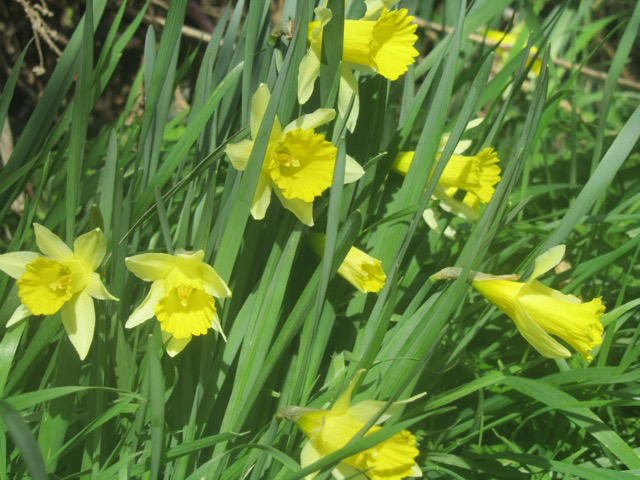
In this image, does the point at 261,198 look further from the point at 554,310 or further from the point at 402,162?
the point at 554,310

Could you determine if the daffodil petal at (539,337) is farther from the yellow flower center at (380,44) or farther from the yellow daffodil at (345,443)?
the yellow flower center at (380,44)

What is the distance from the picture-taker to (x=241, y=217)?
3.57ft

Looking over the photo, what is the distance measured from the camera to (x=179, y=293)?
3.42 feet

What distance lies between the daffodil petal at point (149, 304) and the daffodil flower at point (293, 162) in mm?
187

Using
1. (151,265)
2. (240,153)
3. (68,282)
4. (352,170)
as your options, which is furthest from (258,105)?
(68,282)

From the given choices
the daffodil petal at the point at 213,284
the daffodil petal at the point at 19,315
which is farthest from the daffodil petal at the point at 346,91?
the daffodil petal at the point at 19,315

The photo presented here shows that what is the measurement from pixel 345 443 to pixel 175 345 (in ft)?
1.00

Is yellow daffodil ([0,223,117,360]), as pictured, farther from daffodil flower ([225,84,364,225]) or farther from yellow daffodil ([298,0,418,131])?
yellow daffodil ([298,0,418,131])

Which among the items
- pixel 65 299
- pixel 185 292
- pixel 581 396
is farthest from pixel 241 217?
pixel 581 396

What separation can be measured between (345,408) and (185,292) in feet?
0.96

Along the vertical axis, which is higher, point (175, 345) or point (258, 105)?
point (258, 105)

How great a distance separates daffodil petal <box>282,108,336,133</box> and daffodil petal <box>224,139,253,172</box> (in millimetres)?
66

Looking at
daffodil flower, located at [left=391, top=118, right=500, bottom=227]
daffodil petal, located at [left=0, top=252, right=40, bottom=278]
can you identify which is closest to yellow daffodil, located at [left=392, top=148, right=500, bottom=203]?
daffodil flower, located at [left=391, top=118, right=500, bottom=227]

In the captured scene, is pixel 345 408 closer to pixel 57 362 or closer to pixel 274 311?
pixel 274 311
